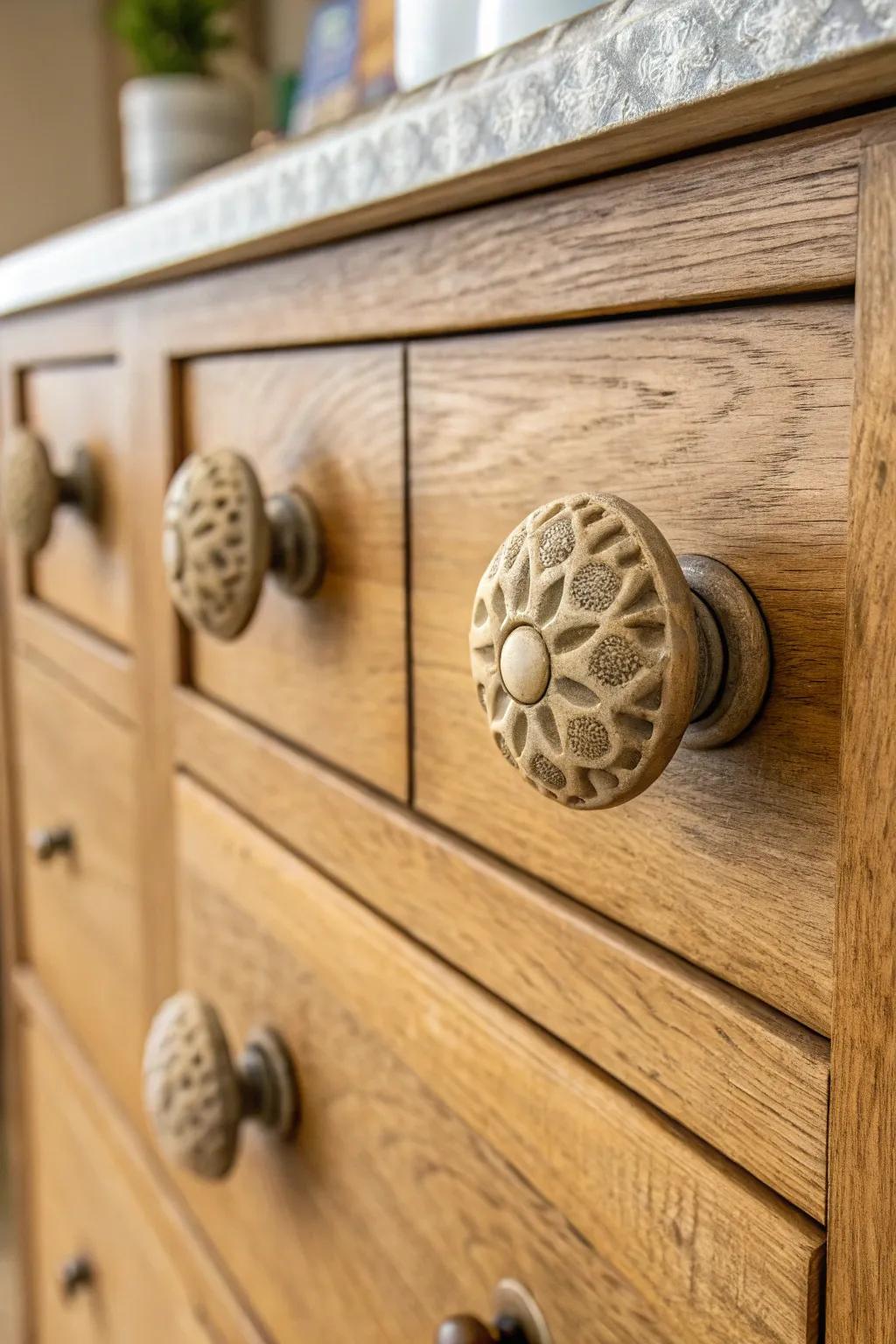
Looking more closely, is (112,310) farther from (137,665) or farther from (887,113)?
(887,113)

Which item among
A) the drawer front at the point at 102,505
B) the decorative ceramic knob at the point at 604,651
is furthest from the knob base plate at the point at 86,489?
the decorative ceramic knob at the point at 604,651

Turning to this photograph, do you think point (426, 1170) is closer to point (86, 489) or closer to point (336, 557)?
point (336, 557)

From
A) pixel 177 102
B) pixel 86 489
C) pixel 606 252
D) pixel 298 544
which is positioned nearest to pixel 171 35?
pixel 177 102

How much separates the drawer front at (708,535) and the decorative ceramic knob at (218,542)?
0.22ft

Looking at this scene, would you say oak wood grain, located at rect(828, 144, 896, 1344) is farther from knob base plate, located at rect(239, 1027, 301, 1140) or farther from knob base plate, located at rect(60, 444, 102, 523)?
knob base plate, located at rect(60, 444, 102, 523)

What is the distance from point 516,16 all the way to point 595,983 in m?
0.30

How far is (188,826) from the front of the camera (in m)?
0.57

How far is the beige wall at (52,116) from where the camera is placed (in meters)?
1.51

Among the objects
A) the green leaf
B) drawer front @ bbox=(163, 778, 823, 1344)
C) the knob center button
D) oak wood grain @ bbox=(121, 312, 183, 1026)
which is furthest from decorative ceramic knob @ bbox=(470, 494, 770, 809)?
the green leaf

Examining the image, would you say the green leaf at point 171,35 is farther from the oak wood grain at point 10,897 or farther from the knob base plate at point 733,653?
the knob base plate at point 733,653

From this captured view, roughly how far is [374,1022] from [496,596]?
8.2 inches

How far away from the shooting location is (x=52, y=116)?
1.54 m

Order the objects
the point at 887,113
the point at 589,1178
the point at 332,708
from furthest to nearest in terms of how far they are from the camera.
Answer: the point at 332,708
the point at 589,1178
the point at 887,113

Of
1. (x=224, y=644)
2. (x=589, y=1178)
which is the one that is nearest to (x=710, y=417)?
(x=589, y=1178)
